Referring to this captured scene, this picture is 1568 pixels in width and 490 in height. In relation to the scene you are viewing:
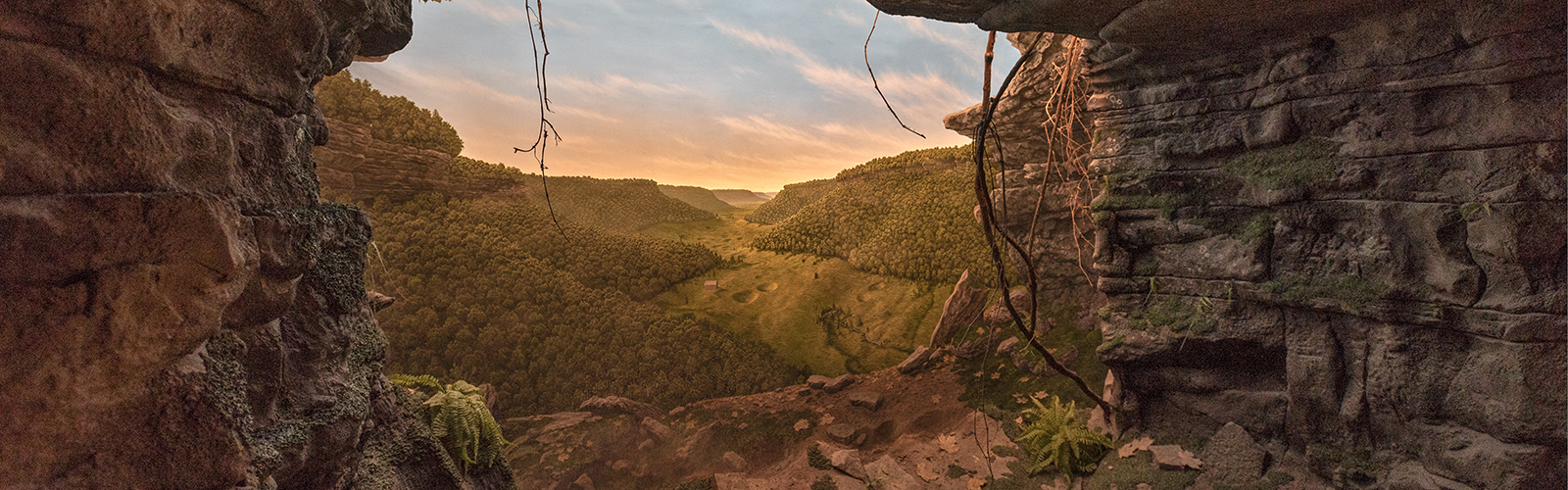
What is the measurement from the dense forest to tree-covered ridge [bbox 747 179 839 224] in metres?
2.97

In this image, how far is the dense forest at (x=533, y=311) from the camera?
27.8 feet

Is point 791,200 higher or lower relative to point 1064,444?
higher

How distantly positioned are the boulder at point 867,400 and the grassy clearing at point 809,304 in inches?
41.1

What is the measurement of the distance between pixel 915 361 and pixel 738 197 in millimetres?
7159

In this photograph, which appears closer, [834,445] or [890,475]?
[890,475]

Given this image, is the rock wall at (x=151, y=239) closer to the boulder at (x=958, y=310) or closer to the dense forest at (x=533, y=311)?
the dense forest at (x=533, y=311)

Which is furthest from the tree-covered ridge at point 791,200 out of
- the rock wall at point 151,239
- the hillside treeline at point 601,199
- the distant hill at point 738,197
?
the rock wall at point 151,239

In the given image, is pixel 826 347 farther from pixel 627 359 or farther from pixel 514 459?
pixel 514 459

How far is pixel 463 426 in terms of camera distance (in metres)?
4.05

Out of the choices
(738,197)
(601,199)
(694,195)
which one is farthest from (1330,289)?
(738,197)

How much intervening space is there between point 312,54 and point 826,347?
845 cm

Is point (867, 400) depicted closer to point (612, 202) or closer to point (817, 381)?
point (817, 381)

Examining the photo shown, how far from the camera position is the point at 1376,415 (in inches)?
150

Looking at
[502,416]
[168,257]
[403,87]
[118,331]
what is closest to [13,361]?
[118,331]
